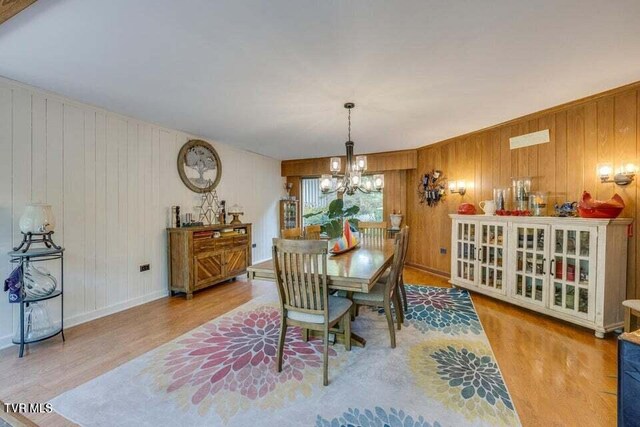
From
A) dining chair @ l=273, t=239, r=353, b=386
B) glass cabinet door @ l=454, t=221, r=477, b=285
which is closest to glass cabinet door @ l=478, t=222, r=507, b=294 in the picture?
glass cabinet door @ l=454, t=221, r=477, b=285

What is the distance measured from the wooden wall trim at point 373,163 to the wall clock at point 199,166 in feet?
6.75

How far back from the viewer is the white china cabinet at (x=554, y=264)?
270 centimetres

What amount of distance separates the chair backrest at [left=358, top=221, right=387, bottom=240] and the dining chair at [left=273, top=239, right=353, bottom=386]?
7.41 feet

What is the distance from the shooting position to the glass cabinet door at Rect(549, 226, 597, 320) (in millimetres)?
2760

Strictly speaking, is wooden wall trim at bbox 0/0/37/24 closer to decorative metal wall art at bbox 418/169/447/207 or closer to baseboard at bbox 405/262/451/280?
decorative metal wall art at bbox 418/169/447/207

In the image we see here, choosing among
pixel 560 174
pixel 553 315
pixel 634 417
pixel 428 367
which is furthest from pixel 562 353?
Answer: pixel 560 174

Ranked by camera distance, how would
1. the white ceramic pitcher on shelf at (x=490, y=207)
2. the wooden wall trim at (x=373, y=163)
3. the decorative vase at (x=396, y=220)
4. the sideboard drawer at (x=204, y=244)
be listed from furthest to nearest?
the decorative vase at (x=396, y=220), the wooden wall trim at (x=373, y=163), the sideboard drawer at (x=204, y=244), the white ceramic pitcher on shelf at (x=490, y=207)

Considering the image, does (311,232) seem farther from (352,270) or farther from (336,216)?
(352,270)

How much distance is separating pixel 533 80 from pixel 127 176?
15.1ft

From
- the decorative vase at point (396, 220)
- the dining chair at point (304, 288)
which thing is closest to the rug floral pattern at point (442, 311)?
the dining chair at point (304, 288)

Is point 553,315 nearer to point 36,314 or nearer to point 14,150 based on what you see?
point 36,314

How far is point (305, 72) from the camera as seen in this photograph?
7.79 ft

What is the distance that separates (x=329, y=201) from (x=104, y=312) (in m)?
4.58

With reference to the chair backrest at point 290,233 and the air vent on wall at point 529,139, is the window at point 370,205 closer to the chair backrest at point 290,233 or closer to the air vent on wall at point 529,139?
the air vent on wall at point 529,139
